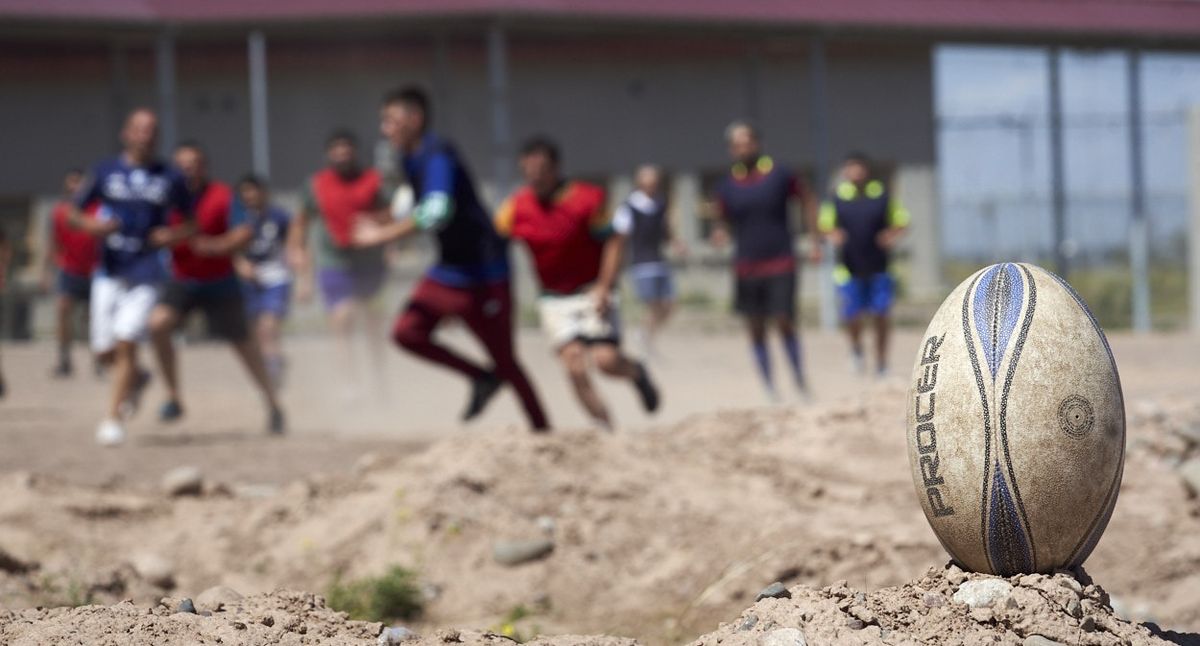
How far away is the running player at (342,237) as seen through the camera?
1177 cm

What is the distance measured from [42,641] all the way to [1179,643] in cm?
281

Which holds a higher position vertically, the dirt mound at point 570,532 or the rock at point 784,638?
A: the rock at point 784,638

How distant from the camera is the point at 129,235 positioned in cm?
995

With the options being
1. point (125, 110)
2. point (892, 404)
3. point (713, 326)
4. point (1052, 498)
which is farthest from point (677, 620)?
point (125, 110)

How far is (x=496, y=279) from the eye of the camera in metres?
8.76

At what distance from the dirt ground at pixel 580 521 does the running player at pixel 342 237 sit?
2620 millimetres

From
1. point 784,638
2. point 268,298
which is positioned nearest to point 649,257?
point 268,298

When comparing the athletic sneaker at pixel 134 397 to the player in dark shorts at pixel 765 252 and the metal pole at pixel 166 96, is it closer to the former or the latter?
the player in dark shorts at pixel 765 252

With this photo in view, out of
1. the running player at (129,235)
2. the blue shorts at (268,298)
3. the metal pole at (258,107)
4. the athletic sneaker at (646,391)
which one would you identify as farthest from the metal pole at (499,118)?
the athletic sneaker at (646,391)

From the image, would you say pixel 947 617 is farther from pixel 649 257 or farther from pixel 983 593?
pixel 649 257

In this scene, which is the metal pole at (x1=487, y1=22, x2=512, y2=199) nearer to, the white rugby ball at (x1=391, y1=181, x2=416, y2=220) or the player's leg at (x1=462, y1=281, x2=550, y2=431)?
the white rugby ball at (x1=391, y1=181, x2=416, y2=220)

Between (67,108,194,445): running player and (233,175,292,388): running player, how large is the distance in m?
3.13

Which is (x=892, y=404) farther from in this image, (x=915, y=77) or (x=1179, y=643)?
(x=915, y=77)

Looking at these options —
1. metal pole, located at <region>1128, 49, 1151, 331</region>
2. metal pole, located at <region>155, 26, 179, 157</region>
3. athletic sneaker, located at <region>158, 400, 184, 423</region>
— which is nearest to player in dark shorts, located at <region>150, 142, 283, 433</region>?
A: athletic sneaker, located at <region>158, 400, 184, 423</region>
